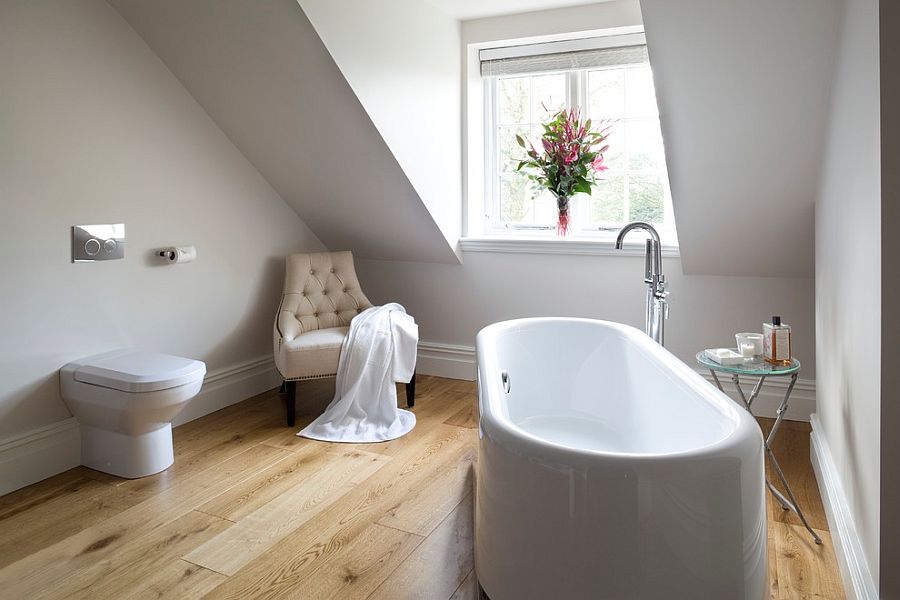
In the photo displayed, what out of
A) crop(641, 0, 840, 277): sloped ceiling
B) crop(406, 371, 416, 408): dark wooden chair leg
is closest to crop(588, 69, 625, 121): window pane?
crop(641, 0, 840, 277): sloped ceiling

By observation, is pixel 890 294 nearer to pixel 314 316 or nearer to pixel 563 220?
pixel 563 220

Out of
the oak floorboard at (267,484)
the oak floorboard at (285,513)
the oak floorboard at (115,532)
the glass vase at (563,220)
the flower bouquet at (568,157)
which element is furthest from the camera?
the glass vase at (563,220)

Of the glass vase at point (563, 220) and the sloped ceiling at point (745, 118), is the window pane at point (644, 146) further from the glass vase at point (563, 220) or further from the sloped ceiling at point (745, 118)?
the sloped ceiling at point (745, 118)

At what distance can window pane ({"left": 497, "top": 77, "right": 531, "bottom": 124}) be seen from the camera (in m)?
4.43

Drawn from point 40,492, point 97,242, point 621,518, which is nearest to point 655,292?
point 621,518

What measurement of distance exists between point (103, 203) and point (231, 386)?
50.3 inches

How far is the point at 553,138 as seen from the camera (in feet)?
13.5

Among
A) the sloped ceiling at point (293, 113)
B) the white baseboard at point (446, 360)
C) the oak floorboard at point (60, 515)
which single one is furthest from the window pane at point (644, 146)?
the oak floorboard at point (60, 515)

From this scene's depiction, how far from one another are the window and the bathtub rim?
1371mm

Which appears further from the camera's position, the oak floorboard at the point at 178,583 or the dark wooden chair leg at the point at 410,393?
the dark wooden chair leg at the point at 410,393

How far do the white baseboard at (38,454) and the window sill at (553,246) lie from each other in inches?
92.3

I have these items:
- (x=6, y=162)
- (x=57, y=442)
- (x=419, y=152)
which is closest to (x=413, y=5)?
(x=419, y=152)

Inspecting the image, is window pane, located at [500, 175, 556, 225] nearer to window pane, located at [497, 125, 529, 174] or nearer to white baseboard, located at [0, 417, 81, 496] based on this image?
window pane, located at [497, 125, 529, 174]

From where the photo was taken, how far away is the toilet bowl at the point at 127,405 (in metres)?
2.94
